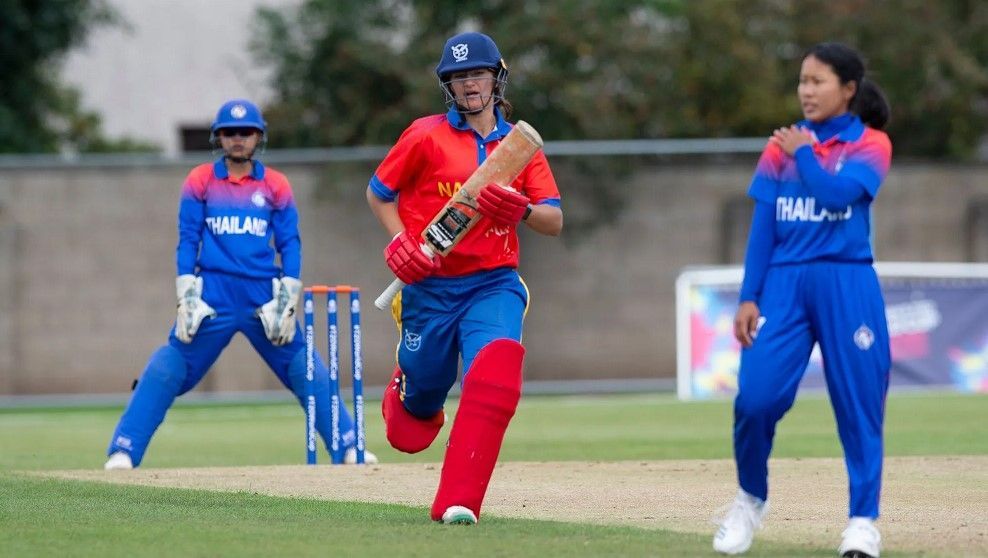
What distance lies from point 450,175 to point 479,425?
1171 millimetres

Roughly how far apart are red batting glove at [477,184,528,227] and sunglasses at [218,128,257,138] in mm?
3791

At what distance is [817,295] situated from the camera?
607 centimetres

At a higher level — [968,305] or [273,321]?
[273,321]

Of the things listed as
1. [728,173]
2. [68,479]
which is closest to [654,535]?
[68,479]

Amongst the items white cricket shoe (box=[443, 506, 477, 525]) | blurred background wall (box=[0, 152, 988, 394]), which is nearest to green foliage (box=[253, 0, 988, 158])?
blurred background wall (box=[0, 152, 988, 394])

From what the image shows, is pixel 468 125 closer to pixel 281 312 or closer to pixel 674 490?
pixel 674 490

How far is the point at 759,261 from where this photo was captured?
6.19 m

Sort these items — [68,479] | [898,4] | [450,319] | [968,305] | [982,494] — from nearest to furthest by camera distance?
[450,319] < [982,494] < [68,479] < [968,305] < [898,4]

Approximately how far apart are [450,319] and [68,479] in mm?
2750

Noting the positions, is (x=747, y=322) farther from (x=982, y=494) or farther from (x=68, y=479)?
(x=68, y=479)

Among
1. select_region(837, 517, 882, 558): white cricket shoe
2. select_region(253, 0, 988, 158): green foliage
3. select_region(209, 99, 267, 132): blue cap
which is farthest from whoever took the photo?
select_region(253, 0, 988, 158): green foliage

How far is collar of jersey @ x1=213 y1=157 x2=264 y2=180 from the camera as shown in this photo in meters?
10.6

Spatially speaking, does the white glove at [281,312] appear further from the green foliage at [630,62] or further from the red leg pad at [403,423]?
the green foliage at [630,62]

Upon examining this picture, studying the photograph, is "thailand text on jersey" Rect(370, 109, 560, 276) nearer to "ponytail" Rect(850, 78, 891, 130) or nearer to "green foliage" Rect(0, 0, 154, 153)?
"ponytail" Rect(850, 78, 891, 130)
